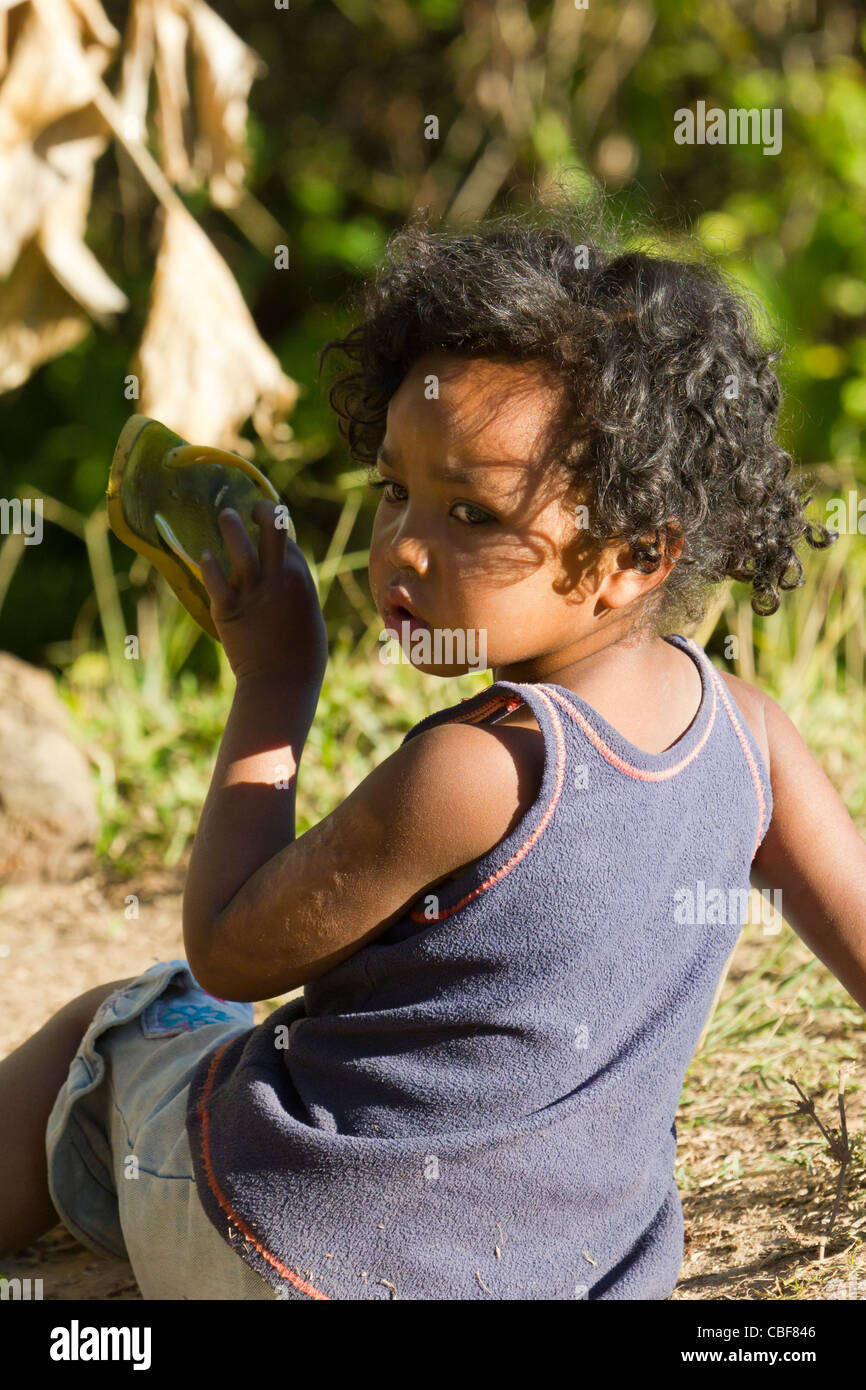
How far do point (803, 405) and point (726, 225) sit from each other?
2.69 feet

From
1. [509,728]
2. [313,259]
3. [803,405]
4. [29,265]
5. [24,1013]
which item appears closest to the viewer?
[509,728]

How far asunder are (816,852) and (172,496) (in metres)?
0.90

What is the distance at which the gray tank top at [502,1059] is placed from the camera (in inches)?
53.7

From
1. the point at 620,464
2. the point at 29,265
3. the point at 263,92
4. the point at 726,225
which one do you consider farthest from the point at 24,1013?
the point at 263,92

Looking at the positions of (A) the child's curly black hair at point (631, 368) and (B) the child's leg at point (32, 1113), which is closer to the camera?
(A) the child's curly black hair at point (631, 368)

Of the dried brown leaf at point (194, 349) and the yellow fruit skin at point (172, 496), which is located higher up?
the dried brown leaf at point (194, 349)

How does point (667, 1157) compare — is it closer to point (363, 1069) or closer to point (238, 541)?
point (363, 1069)

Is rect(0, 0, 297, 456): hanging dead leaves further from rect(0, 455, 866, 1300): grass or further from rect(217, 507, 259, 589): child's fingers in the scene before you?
rect(217, 507, 259, 589): child's fingers

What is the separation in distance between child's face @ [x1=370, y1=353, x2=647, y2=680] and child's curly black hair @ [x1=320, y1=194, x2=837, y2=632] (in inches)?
1.1

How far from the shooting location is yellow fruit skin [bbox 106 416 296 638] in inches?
68.5

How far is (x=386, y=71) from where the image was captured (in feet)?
21.6

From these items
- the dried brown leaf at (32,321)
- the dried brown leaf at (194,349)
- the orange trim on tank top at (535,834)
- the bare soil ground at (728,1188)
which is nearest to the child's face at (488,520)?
the orange trim on tank top at (535,834)

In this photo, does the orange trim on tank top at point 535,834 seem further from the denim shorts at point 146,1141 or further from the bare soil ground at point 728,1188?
the bare soil ground at point 728,1188

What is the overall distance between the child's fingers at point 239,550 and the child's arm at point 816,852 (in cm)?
64
